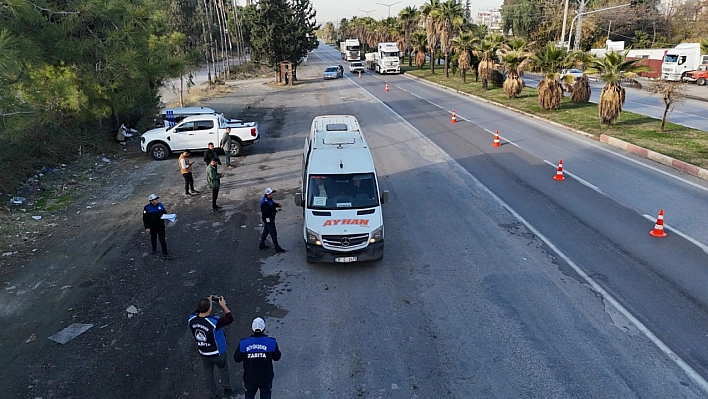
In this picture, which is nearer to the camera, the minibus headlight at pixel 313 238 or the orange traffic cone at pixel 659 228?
the minibus headlight at pixel 313 238

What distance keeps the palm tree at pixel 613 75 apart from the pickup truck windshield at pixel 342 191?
656 inches

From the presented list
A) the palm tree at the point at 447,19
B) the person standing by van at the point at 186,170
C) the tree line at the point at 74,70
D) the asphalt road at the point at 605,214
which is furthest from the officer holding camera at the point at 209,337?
the palm tree at the point at 447,19

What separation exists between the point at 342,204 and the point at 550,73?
21.7 metres

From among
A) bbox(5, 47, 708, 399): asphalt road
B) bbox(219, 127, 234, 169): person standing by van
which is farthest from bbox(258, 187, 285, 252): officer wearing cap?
bbox(219, 127, 234, 169): person standing by van

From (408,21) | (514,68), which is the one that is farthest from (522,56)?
(408,21)

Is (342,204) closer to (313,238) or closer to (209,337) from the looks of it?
(313,238)

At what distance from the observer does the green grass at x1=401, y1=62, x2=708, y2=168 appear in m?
18.0

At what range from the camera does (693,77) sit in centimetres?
4334

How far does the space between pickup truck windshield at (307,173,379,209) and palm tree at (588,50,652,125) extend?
16.7 metres

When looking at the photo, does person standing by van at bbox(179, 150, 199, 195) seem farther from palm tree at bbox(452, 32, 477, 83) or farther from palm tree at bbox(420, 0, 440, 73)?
palm tree at bbox(420, 0, 440, 73)

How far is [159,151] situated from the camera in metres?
19.6

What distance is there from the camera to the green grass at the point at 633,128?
1802 centimetres

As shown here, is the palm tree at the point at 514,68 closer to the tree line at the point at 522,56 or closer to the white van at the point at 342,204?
the tree line at the point at 522,56

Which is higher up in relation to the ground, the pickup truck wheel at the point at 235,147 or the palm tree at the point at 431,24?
the palm tree at the point at 431,24
